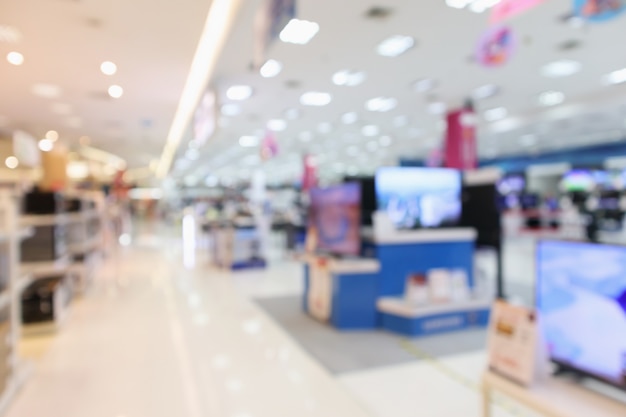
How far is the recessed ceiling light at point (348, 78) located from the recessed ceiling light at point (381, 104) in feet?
4.89

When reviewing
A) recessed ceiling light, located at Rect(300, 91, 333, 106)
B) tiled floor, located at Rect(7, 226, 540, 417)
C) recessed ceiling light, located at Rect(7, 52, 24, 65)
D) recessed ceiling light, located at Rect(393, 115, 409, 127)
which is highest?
recessed ceiling light, located at Rect(393, 115, 409, 127)

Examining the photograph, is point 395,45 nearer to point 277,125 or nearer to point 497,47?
point 497,47

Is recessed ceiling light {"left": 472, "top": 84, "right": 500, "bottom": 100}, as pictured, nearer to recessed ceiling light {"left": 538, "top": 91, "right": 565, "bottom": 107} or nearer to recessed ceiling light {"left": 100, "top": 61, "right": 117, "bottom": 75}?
recessed ceiling light {"left": 538, "top": 91, "right": 565, "bottom": 107}

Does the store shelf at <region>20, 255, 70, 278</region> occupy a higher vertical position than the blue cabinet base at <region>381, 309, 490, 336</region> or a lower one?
higher

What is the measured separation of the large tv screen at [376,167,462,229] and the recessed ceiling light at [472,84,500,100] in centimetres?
481

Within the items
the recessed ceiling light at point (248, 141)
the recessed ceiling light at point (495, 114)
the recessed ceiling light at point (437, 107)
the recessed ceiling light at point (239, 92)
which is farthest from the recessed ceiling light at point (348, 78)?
the recessed ceiling light at point (248, 141)

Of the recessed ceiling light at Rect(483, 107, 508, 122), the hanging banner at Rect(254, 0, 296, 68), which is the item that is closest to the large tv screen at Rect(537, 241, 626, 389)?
the hanging banner at Rect(254, 0, 296, 68)

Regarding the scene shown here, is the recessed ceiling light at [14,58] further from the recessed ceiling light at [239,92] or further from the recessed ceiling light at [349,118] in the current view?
the recessed ceiling light at [349,118]

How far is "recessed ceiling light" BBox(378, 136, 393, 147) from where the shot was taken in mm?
16206

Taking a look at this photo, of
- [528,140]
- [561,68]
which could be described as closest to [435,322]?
[561,68]

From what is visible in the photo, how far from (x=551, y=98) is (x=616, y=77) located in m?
1.90

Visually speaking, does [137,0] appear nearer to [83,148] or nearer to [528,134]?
[83,148]

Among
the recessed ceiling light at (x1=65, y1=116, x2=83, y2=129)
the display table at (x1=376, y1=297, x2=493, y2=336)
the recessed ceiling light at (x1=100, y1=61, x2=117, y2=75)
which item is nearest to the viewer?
the recessed ceiling light at (x1=100, y1=61, x2=117, y2=75)

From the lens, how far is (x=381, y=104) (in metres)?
10.1
